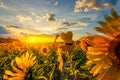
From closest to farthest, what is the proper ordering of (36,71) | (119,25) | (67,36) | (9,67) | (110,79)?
1. (119,25)
2. (110,79)
3. (36,71)
4. (67,36)
5. (9,67)

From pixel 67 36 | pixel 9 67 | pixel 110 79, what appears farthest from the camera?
pixel 9 67

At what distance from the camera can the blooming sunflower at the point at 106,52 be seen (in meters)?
1.83

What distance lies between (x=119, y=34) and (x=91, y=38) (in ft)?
0.61

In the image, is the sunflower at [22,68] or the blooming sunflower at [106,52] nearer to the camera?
the blooming sunflower at [106,52]

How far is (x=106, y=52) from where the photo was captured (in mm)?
1948

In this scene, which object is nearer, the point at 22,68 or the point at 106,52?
the point at 106,52

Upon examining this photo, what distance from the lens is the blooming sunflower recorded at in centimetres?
183

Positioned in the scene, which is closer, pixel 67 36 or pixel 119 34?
pixel 119 34

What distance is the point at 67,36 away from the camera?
3320mm

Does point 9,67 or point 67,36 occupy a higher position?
point 67,36

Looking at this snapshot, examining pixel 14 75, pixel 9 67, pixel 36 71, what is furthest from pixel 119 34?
pixel 9 67

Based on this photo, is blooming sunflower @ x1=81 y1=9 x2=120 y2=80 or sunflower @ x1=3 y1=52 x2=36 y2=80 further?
sunflower @ x1=3 y1=52 x2=36 y2=80

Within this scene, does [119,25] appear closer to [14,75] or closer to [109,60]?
[109,60]

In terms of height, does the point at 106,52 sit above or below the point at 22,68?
above
